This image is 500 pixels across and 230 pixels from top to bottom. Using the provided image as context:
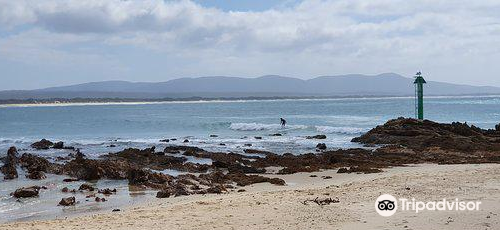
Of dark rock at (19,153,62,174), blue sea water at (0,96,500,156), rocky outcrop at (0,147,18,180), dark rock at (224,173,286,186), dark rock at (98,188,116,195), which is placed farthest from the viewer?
blue sea water at (0,96,500,156)

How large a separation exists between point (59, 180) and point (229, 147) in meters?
12.4

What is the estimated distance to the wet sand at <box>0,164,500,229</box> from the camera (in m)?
8.95

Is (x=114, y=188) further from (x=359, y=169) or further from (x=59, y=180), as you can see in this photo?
(x=359, y=169)

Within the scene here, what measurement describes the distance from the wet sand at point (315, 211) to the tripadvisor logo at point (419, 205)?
0.16 m

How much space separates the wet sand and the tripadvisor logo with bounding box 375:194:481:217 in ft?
0.52

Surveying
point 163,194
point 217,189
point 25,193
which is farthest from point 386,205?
point 25,193

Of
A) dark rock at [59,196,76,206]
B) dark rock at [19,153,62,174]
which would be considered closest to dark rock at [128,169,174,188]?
dark rock at [59,196,76,206]

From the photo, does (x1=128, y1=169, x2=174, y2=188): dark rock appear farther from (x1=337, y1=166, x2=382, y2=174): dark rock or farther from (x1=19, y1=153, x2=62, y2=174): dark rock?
(x1=337, y1=166, x2=382, y2=174): dark rock

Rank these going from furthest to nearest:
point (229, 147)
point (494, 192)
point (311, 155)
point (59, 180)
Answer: point (229, 147)
point (311, 155)
point (59, 180)
point (494, 192)

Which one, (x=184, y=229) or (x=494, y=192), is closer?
(x=184, y=229)

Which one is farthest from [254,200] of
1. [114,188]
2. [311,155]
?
[311,155]

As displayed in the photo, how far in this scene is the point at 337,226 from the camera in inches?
350

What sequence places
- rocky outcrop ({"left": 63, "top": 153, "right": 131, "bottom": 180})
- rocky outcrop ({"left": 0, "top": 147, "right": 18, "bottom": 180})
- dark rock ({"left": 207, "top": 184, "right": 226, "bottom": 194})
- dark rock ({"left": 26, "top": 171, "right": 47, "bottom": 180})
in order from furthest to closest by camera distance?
rocky outcrop ({"left": 0, "top": 147, "right": 18, "bottom": 180}) < dark rock ({"left": 26, "top": 171, "right": 47, "bottom": 180}) < rocky outcrop ({"left": 63, "top": 153, "right": 131, "bottom": 180}) < dark rock ({"left": 207, "top": 184, "right": 226, "bottom": 194})

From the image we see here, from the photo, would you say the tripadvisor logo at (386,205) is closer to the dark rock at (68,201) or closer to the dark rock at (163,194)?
the dark rock at (163,194)
